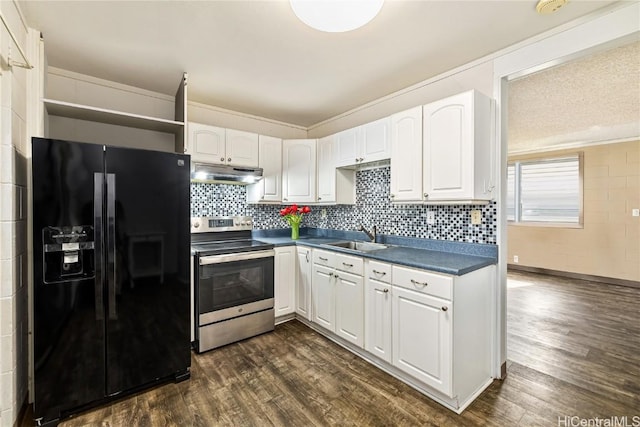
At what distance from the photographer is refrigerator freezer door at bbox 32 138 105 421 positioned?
1.67 metres

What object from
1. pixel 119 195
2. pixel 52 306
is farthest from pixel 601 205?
pixel 52 306

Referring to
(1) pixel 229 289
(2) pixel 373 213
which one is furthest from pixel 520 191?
(1) pixel 229 289

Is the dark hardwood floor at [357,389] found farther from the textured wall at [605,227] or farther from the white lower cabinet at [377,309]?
the textured wall at [605,227]

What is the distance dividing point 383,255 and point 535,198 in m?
5.06

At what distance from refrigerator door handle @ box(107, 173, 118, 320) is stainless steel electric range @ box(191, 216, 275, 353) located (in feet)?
2.29

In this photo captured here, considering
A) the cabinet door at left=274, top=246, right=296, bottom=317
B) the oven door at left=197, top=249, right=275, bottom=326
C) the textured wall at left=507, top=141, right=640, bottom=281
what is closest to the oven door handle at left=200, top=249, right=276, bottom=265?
the oven door at left=197, top=249, right=275, bottom=326

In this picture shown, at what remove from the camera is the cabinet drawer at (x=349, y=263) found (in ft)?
7.89

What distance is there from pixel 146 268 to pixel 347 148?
2137mm

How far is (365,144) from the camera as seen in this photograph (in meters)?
2.83

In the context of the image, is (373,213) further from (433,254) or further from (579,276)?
(579,276)

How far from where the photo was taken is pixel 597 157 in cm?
489

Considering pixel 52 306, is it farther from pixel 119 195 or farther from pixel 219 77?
pixel 219 77

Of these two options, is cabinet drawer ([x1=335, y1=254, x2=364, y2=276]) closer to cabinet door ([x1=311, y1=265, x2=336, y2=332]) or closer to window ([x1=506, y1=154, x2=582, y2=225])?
cabinet door ([x1=311, y1=265, x2=336, y2=332])

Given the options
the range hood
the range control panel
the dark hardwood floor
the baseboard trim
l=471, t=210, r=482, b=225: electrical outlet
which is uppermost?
the range hood
